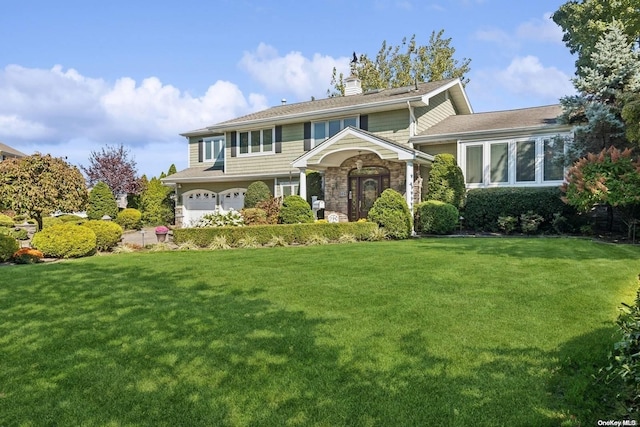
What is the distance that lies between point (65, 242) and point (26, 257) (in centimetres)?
93

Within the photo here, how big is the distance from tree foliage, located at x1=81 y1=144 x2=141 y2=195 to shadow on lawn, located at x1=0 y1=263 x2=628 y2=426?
24.9 metres

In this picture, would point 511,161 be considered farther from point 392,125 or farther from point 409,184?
point 392,125

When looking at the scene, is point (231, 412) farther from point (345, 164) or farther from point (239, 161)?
point (239, 161)

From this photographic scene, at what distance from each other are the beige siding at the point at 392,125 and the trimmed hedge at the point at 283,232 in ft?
19.1

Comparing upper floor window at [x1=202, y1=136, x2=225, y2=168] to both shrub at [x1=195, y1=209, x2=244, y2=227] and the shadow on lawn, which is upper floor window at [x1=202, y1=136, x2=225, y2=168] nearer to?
shrub at [x1=195, y1=209, x2=244, y2=227]

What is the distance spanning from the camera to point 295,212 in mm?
15398

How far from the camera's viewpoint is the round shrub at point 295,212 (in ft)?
50.5

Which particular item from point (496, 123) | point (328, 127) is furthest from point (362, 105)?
point (496, 123)

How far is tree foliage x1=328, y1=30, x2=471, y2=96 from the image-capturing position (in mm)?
32000

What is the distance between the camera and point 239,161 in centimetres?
2184

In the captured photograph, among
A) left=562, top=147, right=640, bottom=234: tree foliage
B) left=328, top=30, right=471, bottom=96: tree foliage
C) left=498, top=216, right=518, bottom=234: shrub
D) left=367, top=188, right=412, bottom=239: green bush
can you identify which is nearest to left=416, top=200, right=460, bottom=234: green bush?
left=367, top=188, right=412, bottom=239: green bush

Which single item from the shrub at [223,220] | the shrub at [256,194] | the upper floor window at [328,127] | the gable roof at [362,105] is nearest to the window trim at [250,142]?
the gable roof at [362,105]

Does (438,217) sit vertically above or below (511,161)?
below

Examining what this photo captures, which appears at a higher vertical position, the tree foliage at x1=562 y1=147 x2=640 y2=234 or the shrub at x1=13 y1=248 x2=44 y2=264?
the tree foliage at x1=562 y1=147 x2=640 y2=234
